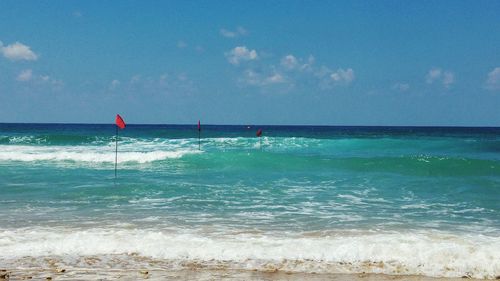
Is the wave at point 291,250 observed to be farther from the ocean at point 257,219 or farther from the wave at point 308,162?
the wave at point 308,162

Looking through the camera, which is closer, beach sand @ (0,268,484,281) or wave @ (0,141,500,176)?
beach sand @ (0,268,484,281)

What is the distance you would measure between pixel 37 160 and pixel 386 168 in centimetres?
1571

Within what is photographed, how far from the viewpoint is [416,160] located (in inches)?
848

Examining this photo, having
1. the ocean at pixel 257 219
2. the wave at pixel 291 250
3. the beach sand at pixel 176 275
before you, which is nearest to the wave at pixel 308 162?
the ocean at pixel 257 219

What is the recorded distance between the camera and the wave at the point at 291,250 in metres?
6.38

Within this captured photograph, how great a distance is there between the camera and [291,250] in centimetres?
699

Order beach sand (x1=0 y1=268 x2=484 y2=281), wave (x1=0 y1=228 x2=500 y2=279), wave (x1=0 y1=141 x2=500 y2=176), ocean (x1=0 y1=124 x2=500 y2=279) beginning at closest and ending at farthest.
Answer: beach sand (x1=0 y1=268 x2=484 y2=281)
wave (x1=0 y1=228 x2=500 y2=279)
ocean (x1=0 y1=124 x2=500 y2=279)
wave (x1=0 y1=141 x2=500 y2=176)

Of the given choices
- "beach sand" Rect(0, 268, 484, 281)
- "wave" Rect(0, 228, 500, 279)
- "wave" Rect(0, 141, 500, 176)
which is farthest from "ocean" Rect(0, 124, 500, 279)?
"wave" Rect(0, 141, 500, 176)

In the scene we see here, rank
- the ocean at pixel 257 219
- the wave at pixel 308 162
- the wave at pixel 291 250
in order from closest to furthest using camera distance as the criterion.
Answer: the wave at pixel 291 250 → the ocean at pixel 257 219 → the wave at pixel 308 162

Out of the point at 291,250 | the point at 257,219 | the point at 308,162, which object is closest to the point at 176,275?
the point at 291,250

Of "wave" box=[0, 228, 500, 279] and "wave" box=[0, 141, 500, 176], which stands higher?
"wave" box=[0, 141, 500, 176]

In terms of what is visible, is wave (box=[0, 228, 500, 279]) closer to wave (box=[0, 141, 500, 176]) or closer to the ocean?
the ocean

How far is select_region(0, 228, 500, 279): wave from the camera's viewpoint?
6375 mm

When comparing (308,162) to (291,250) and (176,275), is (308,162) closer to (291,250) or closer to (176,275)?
(291,250)
